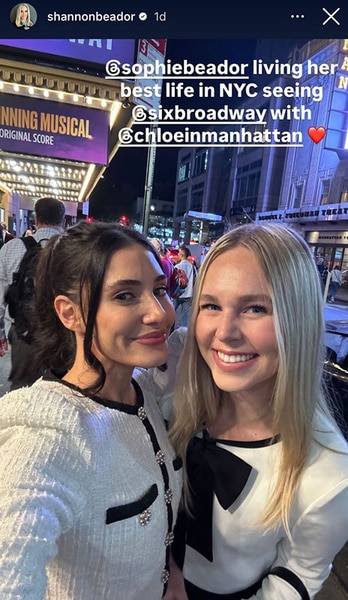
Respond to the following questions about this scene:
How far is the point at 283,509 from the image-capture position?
0.85 metres

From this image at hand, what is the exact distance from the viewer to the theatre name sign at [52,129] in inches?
154

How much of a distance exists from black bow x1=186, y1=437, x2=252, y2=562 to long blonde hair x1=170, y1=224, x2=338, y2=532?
0.04 meters

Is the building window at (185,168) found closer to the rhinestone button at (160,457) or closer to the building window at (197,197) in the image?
the building window at (197,197)

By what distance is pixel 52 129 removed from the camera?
159 inches

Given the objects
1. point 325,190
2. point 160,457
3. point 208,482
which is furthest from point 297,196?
point 160,457

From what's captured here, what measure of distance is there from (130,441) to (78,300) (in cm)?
37

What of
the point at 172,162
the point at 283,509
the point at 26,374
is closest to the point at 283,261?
the point at 283,509

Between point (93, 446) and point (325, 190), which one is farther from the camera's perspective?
point (325, 190)

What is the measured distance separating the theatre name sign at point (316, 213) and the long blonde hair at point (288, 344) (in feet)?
48.4

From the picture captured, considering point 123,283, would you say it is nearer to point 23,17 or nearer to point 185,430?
point 185,430

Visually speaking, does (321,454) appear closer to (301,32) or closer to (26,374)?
(26,374)

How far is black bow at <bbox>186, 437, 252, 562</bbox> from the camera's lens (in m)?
0.90

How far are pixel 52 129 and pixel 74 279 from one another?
3917mm

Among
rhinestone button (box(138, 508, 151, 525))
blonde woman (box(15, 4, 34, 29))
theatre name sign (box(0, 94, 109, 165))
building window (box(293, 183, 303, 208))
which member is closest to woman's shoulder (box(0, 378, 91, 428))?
rhinestone button (box(138, 508, 151, 525))
